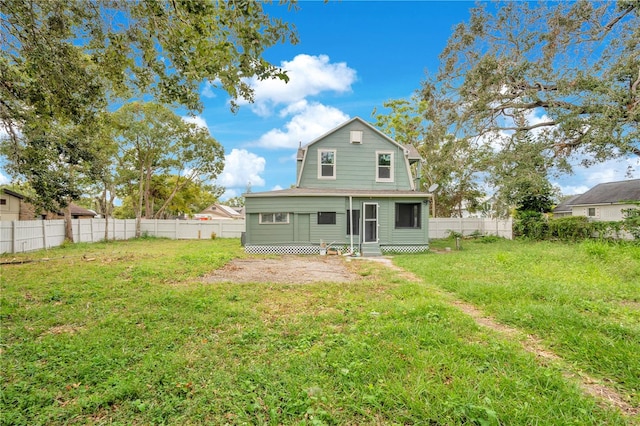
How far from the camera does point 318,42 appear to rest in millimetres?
9797

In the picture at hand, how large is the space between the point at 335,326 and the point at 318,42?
9335 millimetres

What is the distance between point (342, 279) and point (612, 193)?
25.5 metres

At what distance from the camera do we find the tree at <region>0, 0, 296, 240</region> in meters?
3.42

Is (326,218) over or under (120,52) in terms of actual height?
under

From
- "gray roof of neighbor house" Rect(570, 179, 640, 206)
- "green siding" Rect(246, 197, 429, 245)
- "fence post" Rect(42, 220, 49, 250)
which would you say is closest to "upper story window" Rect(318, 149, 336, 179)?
"green siding" Rect(246, 197, 429, 245)

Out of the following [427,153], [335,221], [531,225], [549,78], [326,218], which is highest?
[549,78]

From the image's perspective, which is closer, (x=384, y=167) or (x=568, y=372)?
(x=568, y=372)

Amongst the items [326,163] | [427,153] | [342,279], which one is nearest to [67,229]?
[326,163]

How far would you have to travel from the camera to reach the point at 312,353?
310cm

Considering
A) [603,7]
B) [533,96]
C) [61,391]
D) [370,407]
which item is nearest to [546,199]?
[533,96]

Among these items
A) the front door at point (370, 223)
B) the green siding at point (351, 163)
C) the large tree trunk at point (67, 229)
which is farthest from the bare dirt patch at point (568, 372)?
the large tree trunk at point (67, 229)

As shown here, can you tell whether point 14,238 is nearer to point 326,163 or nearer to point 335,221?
point 335,221

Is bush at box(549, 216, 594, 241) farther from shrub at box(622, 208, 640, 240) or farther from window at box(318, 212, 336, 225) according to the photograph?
window at box(318, 212, 336, 225)

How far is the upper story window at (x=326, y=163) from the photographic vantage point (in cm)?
1355
